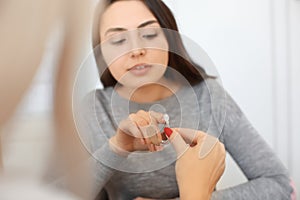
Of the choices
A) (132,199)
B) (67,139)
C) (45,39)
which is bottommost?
A: (132,199)

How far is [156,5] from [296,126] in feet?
1.21

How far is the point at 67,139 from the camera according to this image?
1.41ft

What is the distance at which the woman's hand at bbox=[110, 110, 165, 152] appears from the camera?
689 millimetres

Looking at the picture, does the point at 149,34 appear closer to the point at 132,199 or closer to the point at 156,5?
the point at 156,5

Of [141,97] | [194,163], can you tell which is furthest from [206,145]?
[141,97]

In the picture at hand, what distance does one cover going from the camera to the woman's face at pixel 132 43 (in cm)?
71

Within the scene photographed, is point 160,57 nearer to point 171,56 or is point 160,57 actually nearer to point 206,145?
point 171,56

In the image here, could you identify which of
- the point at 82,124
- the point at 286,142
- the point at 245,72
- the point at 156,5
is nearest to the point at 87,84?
the point at 82,124

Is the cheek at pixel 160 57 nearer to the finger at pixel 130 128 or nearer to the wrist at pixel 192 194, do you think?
the finger at pixel 130 128

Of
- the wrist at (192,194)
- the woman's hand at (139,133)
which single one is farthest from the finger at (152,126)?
the wrist at (192,194)

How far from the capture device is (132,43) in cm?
72

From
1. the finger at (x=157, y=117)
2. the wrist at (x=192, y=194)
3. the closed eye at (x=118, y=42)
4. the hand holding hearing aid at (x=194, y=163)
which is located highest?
the closed eye at (x=118, y=42)

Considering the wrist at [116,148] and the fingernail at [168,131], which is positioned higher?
the fingernail at [168,131]

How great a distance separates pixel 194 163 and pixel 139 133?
12 cm
